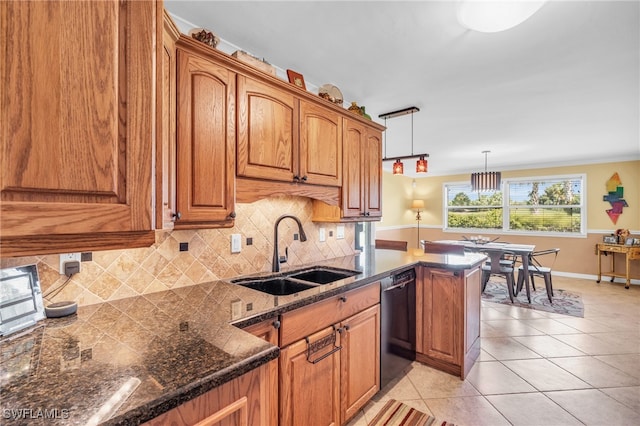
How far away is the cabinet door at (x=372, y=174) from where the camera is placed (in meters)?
2.62

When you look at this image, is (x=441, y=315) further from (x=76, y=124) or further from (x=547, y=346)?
(x=76, y=124)

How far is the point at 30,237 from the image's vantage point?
24.2 inches

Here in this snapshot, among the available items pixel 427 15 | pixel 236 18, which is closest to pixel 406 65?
pixel 427 15

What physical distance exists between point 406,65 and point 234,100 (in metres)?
1.44

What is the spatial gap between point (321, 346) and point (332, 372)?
20 centimetres

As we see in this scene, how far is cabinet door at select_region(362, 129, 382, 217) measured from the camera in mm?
2625

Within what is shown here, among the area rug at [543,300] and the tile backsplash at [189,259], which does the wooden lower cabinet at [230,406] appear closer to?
the tile backsplash at [189,259]

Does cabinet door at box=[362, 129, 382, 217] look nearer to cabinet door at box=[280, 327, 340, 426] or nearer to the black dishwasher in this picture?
the black dishwasher

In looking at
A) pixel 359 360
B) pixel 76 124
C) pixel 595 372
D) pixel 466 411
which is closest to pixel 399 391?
pixel 466 411

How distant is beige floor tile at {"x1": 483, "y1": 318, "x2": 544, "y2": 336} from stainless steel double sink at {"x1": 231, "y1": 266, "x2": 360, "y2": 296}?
2390mm

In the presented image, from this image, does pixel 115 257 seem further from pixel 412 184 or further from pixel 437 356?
pixel 412 184

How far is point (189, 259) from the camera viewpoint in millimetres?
1683

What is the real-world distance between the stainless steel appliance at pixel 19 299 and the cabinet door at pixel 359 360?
1.37 metres

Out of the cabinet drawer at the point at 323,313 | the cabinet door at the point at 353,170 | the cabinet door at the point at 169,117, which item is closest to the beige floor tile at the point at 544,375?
the cabinet drawer at the point at 323,313
